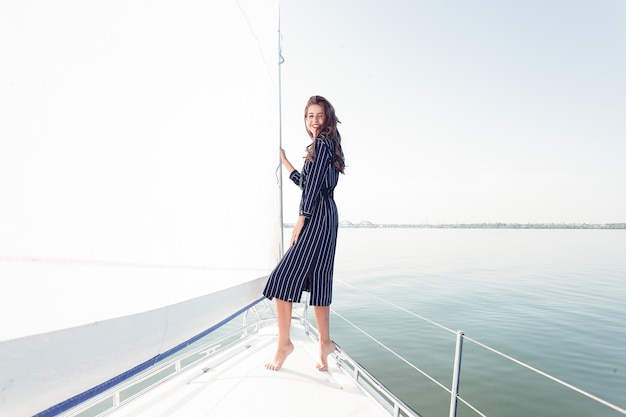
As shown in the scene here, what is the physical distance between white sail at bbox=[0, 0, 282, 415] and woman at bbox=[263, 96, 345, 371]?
31cm

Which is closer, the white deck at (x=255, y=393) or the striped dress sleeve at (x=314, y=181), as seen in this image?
the white deck at (x=255, y=393)

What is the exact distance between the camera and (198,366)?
185 centimetres

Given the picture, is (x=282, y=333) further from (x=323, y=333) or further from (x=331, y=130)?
(x=331, y=130)

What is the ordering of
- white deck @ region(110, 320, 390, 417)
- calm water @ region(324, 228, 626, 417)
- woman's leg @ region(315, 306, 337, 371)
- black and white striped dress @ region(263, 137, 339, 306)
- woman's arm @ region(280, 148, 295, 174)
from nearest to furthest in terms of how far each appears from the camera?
white deck @ region(110, 320, 390, 417), black and white striped dress @ region(263, 137, 339, 306), woman's leg @ region(315, 306, 337, 371), woman's arm @ region(280, 148, 295, 174), calm water @ region(324, 228, 626, 417)

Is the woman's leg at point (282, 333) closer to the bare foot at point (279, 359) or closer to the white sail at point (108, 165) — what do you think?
the bare foot at point (279, 359)

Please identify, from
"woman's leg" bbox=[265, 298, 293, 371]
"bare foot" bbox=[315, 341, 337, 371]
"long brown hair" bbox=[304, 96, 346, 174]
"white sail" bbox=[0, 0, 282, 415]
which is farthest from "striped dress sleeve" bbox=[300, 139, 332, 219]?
"bare foot" bbox=[315, 341, 337, 371]

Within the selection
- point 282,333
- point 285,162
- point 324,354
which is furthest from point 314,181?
point 324,354

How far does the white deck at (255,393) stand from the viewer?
1.34 m

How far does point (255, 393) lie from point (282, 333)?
37 centimetres

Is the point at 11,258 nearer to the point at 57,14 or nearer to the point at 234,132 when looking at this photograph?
the point at 57,14

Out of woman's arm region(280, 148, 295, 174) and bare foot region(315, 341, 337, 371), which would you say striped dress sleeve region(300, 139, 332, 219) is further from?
bare foot region(315, 341, 337, 371)

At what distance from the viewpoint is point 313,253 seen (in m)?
1.72

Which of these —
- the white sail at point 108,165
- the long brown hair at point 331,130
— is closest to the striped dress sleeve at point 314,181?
the long brown hair at point 331,130

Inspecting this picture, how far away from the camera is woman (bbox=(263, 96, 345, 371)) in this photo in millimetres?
1711
